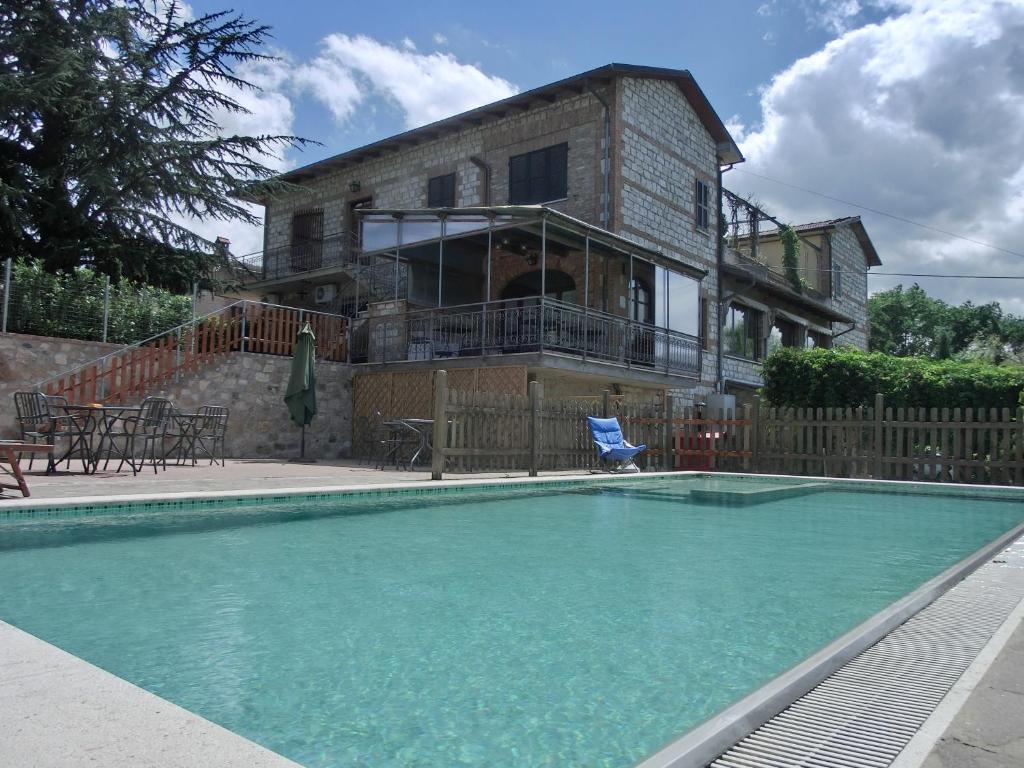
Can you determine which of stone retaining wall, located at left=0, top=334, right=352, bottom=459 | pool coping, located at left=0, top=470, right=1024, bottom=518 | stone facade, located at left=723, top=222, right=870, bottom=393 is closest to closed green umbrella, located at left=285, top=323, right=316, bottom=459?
stone retaining wall, located at left=0, top=334, right=352, bottom=459

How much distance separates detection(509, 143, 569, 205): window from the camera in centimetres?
1852

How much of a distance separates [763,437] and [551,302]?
4577 mm

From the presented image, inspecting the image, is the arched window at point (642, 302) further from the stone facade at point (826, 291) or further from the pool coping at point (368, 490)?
the pool coping at point (368, 490)

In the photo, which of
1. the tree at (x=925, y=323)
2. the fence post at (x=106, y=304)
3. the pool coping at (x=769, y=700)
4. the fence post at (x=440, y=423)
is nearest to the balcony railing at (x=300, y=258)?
the fence post at (x=106, y=304)

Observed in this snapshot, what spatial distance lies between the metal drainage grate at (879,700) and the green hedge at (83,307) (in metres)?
12.7

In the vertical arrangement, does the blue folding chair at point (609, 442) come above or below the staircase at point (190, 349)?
below

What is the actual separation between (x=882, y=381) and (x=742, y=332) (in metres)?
8.05

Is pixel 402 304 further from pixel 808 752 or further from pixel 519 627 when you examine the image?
pixel 808 752

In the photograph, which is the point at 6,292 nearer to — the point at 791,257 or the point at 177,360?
the point at 177,360

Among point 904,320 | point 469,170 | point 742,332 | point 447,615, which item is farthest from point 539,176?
point 904,320

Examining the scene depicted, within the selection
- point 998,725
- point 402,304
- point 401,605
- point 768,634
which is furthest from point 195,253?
point 998,725

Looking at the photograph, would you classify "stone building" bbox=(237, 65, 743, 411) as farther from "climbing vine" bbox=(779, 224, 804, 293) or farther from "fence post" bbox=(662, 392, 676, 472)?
"climbing vine" bbox=(779, 224, 804, 293)

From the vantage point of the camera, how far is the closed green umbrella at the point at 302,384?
13234mm

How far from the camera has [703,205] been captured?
21141 millimetres
